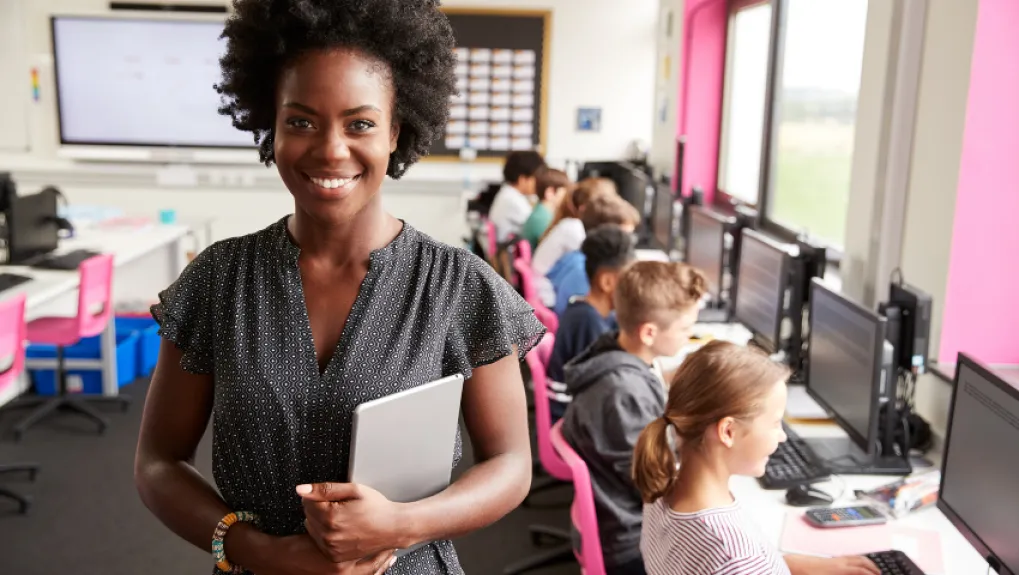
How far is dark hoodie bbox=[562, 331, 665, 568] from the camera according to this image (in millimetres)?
2283

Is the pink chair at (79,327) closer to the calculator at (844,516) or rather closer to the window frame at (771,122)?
the window frame at (771,122)

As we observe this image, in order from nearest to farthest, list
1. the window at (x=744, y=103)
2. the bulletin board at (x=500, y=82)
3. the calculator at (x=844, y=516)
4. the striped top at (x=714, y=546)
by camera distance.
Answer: the striped top at (x=714, y=546), the calculator at (x=844, y=516), the window at (x=744, y=103), the bulletin board at (x=500, y=82)

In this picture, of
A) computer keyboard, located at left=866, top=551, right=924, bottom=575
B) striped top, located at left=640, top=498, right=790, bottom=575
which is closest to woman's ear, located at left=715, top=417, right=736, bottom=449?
striped top, located at left=640, top=498, right=790, bottom=575

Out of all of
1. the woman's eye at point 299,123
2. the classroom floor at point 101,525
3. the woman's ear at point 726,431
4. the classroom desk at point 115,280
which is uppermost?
the woman's eye at point 299,123

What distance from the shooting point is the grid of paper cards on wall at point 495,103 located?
725cm

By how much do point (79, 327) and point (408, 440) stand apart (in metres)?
3.73

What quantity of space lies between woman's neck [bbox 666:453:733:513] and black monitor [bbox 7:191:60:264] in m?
3.71

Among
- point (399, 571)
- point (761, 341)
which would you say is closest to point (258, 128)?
point (399, 571)

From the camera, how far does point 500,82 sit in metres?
7.29

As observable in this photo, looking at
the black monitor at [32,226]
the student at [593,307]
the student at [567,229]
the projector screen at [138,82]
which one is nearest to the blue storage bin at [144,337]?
the black monitor at [32,226]

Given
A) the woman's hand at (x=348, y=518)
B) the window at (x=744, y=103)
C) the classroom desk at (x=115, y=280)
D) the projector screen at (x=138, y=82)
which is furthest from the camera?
the projector screen at (x=138, y=82)

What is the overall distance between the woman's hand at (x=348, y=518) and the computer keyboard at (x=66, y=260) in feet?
12.7

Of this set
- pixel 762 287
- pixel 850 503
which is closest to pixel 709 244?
pixel 762 287

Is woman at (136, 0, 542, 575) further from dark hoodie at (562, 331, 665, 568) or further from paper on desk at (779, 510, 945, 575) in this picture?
dark hoodie at (562, 331, 665, 568)
